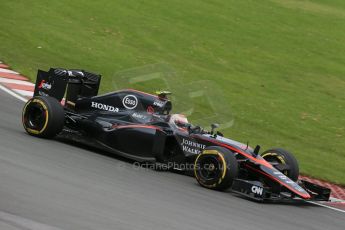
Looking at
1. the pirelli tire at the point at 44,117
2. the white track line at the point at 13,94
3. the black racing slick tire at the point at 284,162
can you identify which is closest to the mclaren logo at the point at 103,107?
the pirelli tire at the point at 44,117

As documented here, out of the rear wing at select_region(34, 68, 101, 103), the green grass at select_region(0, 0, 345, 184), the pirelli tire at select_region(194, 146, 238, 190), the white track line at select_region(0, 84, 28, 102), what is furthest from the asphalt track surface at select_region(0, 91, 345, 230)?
the white track line at select_region(0, 84, 28, 102)

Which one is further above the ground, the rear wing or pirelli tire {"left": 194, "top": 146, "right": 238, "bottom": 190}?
the rear wing

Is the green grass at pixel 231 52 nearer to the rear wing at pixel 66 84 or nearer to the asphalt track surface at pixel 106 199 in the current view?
the rear wing at pixel 66 84

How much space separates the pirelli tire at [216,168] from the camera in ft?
29.6

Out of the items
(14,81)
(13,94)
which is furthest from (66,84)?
(14,81)

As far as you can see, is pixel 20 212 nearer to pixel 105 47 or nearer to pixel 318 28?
pixel 105 47

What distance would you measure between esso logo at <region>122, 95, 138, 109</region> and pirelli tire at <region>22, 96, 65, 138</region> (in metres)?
0.88

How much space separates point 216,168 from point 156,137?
1.06 metres

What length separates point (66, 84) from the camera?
36.0 feet

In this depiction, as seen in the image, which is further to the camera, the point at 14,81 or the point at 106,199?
the point at 14,81

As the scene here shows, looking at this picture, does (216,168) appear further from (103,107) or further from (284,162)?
(103,107)

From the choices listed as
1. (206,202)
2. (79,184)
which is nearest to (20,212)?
(79,184)

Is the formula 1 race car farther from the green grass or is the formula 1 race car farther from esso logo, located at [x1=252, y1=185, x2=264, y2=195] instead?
the green grass

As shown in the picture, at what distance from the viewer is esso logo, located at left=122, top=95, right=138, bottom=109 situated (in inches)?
407
